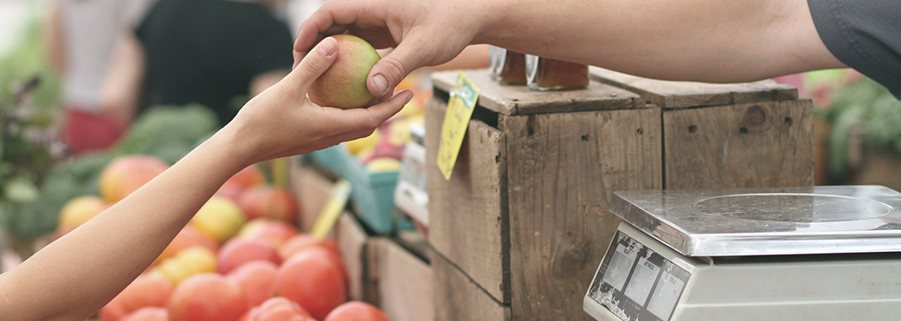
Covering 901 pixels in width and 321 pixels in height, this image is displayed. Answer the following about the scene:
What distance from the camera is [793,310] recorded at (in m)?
0.85

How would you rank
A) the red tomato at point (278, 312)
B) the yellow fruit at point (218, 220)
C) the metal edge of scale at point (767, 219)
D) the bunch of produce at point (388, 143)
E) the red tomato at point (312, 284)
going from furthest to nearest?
the yellow fruit at point (218, 220), the bunch of produce at point (388, 143), the red tomato at point (312, 284), the red tomato at point (278, 312), the metal edge of scale at point (767, 219)

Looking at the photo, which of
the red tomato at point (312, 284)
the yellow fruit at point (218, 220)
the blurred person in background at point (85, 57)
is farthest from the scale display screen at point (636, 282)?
the blurred person in background at point (85, 57)

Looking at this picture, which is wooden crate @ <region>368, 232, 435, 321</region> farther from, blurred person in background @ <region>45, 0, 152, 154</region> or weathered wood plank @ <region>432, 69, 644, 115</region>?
blurred person in background @ <region>45, 0, 152, 154</region>

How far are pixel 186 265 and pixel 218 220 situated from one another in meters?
0.41

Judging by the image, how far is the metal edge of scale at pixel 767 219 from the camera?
82 cm

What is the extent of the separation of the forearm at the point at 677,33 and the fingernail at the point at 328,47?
0.74ft

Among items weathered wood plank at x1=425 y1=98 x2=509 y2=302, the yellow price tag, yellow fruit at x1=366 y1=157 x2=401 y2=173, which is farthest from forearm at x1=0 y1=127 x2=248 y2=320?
the yellow price tag

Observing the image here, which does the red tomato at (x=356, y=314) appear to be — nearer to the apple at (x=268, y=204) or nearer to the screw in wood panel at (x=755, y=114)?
the screw in wood panel at (x=755, y=114)

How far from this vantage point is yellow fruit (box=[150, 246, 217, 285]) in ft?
6.73

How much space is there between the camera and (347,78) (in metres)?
1.05

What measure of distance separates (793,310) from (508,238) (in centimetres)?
42

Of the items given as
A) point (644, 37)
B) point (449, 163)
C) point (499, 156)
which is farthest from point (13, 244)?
point (644, 37)

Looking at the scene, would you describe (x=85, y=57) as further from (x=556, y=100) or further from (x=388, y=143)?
(x=556, y=100)

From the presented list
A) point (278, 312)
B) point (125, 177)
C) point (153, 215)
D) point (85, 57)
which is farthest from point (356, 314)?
point (85, 57)
